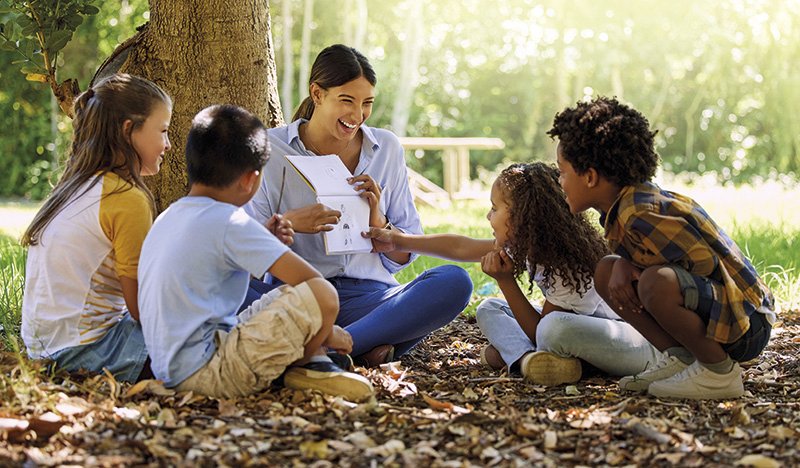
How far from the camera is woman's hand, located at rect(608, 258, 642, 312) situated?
2.91 m

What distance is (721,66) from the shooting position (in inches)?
762

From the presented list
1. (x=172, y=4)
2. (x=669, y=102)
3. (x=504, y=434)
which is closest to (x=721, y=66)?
(x=669, y=102)

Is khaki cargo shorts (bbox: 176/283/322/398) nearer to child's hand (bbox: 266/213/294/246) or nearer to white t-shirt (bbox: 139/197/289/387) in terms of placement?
white t-shirt (bbox: 139/197/289/387)

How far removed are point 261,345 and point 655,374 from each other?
4.35 ft

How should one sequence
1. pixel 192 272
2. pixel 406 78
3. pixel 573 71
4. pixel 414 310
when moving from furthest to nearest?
pixel 573 71 → pixel 406 78 → pixel 414 310 → pixel 192 272

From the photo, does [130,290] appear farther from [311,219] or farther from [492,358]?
[492,358]

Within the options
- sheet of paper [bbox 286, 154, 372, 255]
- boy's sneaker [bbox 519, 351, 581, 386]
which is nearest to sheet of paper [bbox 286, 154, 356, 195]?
sheet of paper [bbox 286, 154, 372, 255]

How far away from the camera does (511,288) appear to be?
3.35 meters

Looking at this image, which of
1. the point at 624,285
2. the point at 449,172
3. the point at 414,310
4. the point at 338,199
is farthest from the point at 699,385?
the point at 449,172

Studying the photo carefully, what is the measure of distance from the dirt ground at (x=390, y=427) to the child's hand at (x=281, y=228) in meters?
0.55

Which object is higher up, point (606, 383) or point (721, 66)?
point (721, 66)

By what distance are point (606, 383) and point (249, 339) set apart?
1.34 metres

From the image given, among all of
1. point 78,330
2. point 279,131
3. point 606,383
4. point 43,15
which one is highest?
point 43,15

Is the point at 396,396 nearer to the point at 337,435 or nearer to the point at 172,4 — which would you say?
the point at 337,435
